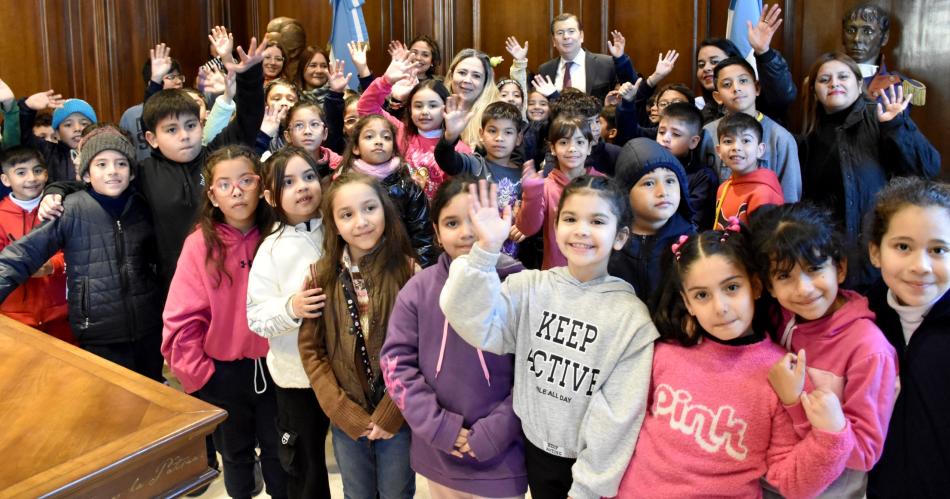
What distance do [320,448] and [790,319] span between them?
1281 millimetres

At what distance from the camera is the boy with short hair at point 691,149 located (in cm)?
278

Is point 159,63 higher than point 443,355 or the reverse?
higher

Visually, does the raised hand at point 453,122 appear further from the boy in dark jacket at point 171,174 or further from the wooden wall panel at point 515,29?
the wooden wall panel at point 515,29

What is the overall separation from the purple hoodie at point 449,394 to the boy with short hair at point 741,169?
1.20 metres

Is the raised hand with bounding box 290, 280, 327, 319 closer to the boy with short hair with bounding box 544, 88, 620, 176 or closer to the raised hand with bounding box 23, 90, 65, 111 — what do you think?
the boy with short hair with bounding box 544, 88, 620, 176

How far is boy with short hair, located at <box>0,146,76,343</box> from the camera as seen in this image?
274cm

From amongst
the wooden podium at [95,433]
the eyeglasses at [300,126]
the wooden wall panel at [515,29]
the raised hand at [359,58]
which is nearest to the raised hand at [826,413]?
the wooden podium at [95,433]

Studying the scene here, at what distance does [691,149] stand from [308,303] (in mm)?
1759

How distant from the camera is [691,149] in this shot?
2953 mm

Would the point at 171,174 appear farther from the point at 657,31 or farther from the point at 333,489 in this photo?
the point at 657,31

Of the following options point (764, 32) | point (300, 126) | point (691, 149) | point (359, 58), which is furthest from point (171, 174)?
point (764, 32)

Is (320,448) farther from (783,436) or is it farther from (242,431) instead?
(783,436)

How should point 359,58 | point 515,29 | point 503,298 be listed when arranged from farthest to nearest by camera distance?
1. point 515,29
2. point 359,58
3. point 503,298

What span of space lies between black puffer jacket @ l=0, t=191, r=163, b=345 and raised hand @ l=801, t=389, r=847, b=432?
2.15 m
